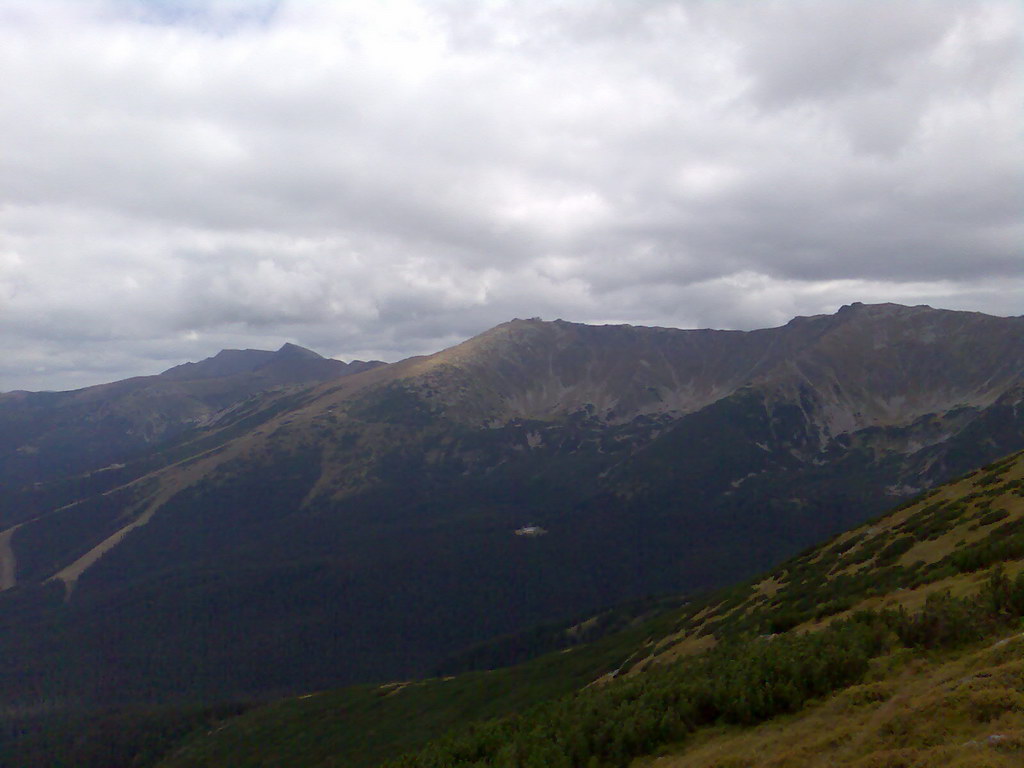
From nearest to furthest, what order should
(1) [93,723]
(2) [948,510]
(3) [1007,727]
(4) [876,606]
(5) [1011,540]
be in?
1. (3) [1007,727]
2. (5) [1011,540]
3. (4) [876,606]
4. (2) [948,510]
5. (1) [93,723]

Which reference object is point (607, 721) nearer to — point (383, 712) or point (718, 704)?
point (718, 704)

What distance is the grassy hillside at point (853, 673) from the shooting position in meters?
16.3

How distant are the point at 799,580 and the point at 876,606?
62.1 feet

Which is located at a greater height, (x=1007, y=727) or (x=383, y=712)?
(x=1007, y=727)

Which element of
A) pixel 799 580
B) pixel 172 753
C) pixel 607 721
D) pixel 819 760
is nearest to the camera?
pixel 819 760

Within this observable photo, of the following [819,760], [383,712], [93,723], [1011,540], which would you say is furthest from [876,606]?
[93,723]

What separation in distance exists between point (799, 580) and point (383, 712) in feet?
279

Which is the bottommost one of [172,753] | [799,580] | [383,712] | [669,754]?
[172,753]

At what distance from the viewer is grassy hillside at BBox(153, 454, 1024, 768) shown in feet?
53.4

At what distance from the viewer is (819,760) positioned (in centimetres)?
1648

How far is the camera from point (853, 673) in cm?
2123

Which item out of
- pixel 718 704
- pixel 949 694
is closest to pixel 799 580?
pixel 718 704

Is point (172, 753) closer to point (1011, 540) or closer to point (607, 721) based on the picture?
point (607, 721)

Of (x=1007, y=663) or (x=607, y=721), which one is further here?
(x=607, y=721)
